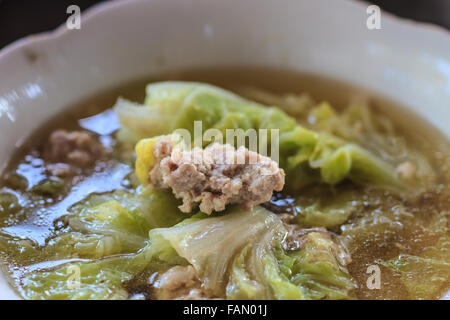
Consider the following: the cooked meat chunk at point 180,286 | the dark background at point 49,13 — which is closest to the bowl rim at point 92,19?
the dark background at point 49,13

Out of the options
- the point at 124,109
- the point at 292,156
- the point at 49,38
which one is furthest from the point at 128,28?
the point at 292,156

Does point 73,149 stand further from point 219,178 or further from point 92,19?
point 219,178

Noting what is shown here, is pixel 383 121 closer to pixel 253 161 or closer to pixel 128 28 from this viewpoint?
pixel 253 161

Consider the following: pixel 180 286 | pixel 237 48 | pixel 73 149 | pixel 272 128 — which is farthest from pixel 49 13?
pixel 180 286

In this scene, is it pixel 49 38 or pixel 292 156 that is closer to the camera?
pixel 292 156

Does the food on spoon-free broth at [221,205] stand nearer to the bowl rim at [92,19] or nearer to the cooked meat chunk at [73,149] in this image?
the cooked meat chunk at [73,149]

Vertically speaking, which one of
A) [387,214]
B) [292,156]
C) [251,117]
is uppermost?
[251,117]

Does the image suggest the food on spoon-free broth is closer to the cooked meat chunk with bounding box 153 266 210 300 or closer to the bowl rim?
the cooked meat chunk with bounding box 153 266 210 300
